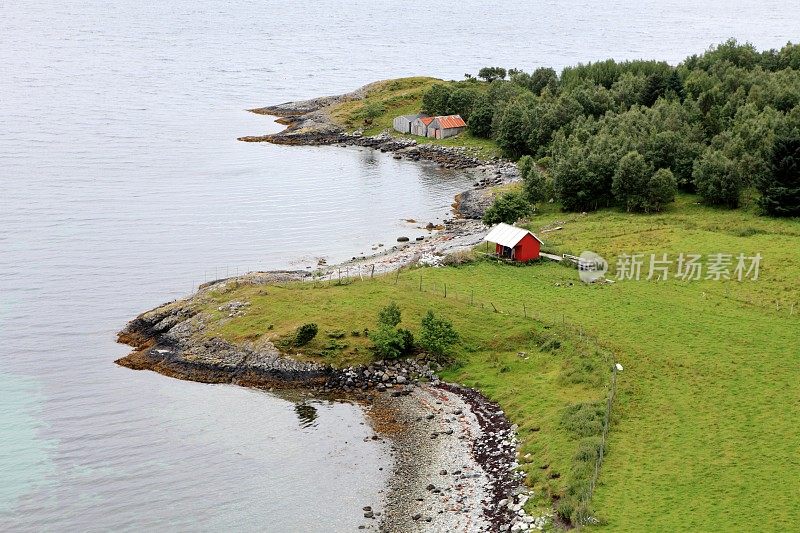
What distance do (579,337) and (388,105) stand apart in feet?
358

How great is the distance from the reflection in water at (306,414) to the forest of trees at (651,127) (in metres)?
47.9

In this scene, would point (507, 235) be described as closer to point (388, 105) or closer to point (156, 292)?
point (156, 292)

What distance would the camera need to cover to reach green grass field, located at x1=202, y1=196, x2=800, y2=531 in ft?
146

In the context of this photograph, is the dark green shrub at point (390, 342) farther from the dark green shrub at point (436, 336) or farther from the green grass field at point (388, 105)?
the green grass field at point (388, 105)

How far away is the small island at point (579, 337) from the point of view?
46688 millimetres

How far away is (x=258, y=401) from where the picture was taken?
61.6m

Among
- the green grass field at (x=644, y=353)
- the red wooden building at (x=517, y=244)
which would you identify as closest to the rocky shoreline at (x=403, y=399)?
the green grass field at (x=644, y=353)

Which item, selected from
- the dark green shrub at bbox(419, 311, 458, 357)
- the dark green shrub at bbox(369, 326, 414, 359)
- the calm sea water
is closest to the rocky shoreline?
the dark green shrub at bbox(369, 326, 414, 359)

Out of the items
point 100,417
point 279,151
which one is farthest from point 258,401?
point 279,151

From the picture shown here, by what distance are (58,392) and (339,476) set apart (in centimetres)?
2433

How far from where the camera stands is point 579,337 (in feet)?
206

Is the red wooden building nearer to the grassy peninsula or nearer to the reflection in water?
the grassy peninsula

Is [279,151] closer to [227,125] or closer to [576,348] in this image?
[227,125]

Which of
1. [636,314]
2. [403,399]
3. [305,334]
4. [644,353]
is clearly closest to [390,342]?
[403,399]
